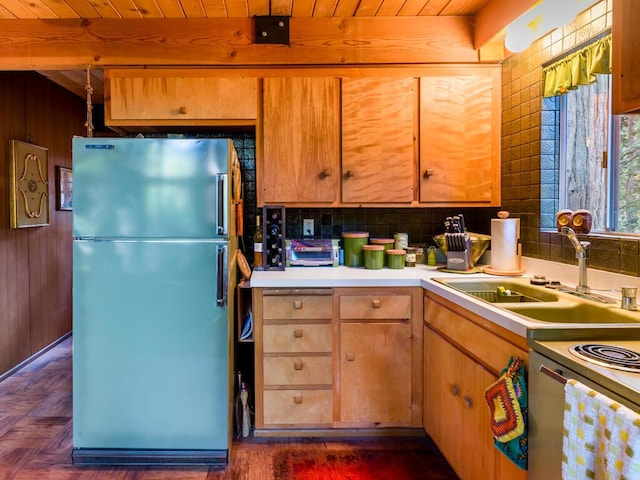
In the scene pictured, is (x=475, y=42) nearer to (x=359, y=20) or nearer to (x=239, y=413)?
(x=359, y=20)

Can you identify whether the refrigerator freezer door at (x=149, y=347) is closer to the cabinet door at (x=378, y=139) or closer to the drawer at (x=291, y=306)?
the drawer at (x=291, y=306)

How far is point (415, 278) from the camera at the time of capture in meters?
2.18

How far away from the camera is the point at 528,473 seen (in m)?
1.24

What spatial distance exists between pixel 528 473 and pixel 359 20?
7.84 feet

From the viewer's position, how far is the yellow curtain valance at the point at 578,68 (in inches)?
67.1

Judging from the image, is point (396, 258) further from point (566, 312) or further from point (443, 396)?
point (566, 312)

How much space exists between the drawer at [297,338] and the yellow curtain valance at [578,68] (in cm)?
167

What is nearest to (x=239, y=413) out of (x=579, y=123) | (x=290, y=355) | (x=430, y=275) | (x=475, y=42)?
(x=290, y=355)

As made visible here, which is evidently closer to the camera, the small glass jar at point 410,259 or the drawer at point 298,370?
the drawer at point 298,370

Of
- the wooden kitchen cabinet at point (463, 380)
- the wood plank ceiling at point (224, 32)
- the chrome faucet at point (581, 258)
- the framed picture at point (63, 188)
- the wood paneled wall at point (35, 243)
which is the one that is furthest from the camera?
the framed picture at point (63, 188)

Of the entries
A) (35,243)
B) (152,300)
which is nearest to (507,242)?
(152,300)

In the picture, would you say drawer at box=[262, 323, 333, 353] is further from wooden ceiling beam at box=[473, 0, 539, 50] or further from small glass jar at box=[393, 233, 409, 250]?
wooden ceiling beam at box=[473, 0, 539, 50]

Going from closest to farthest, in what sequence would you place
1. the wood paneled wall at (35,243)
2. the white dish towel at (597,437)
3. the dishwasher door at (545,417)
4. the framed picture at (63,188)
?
the white dish towel at (597,437)
the dishwasher door at (545,417)
the wood paneled wall at (35,243)
the framed picture at (63,188)

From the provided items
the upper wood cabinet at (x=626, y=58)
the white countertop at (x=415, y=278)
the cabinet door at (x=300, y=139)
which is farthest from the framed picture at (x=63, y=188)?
the upper wood cabinet at (x=626, y=58)
